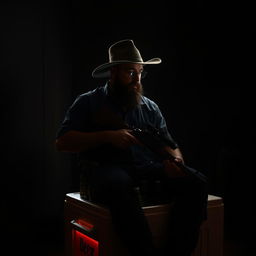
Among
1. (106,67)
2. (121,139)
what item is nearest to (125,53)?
(106,67)

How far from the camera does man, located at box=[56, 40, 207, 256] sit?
5.77 ft

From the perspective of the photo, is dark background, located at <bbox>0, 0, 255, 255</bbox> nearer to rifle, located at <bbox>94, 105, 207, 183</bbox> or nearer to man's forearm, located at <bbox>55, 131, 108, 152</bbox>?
man's forearm, located at <bbox>55, 131, 108, 152</bbox>

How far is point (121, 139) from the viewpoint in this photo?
1.96 m

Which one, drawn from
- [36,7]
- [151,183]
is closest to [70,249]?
[151,183]

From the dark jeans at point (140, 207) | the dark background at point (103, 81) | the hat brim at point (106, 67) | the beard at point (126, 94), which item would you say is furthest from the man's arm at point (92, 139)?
the dark background at point (103, 81)

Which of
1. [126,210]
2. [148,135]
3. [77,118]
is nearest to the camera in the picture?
[126,210]

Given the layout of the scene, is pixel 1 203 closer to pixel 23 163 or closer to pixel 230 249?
pixel 23 163

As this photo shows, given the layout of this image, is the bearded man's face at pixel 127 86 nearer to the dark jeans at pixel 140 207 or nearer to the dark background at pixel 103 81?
the dark jeans at pixel 140 207

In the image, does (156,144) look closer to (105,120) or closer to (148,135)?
(148,135)

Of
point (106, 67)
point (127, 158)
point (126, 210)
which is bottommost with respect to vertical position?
point (126, 210)

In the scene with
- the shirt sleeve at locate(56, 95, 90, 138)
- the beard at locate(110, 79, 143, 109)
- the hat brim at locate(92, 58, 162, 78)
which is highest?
the hat brim at locate(92, 58, 162, 78)

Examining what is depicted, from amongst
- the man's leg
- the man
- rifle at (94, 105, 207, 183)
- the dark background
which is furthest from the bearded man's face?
the dark background

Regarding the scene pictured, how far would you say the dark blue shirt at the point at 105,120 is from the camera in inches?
79.8

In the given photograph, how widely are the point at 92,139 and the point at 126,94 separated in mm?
333
